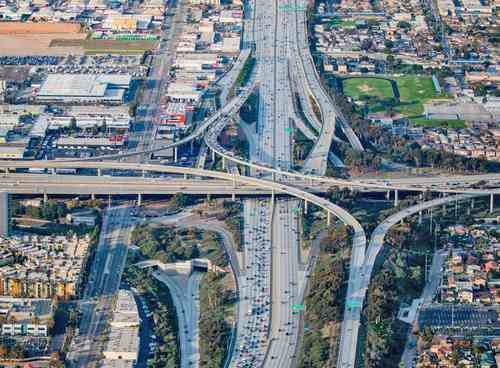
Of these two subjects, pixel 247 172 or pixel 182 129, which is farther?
pixel 182 129

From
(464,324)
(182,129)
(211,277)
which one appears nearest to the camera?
(464,324)

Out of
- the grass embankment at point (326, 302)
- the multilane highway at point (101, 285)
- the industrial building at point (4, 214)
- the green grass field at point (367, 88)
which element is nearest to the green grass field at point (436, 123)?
the green grass field at point (367, 88)

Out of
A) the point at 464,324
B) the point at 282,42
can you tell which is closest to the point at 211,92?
the point at 282,42

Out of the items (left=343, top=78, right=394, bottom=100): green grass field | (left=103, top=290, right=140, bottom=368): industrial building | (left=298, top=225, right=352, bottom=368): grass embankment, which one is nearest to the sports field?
(left=343, top=78, right=394, bottom=100): green grass field

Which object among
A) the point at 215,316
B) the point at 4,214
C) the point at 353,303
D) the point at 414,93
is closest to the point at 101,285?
the point at 215,316

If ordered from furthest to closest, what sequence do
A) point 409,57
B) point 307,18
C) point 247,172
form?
point 307,18 → point 409,57 → point 247,172

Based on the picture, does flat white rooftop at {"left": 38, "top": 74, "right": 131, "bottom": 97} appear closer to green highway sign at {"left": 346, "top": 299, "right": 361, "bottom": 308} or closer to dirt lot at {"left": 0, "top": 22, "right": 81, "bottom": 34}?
dirt lot at {"left": 0, "top": 22, "right": 81, "bottom": 34}

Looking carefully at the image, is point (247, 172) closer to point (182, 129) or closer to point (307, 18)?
point (182, 129)
